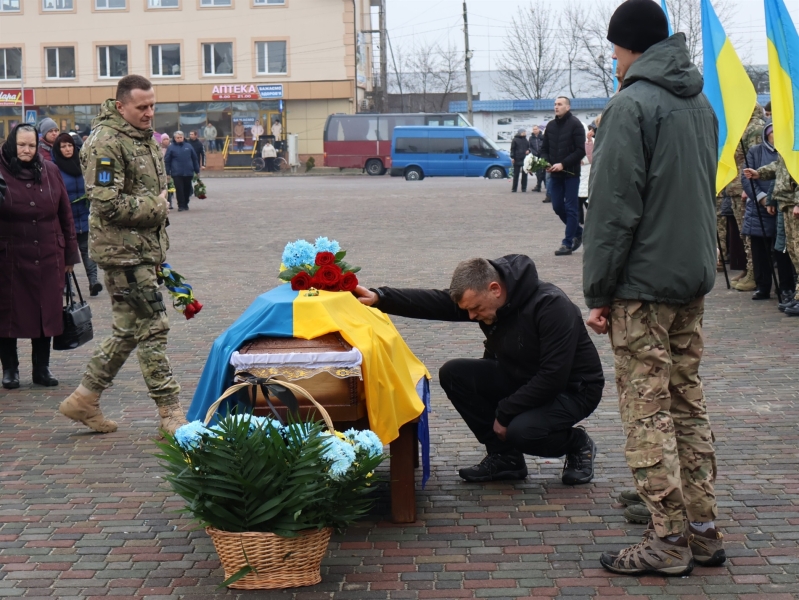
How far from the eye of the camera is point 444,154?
44312mm

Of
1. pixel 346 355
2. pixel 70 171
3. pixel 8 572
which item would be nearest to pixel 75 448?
pixel 8 572

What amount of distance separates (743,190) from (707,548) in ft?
27.4

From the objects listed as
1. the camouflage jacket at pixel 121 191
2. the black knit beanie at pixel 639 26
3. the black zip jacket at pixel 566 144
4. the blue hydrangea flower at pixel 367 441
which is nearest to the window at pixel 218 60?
the black zip jacket at pixel 566 144

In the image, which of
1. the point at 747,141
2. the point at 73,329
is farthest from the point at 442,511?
the point at 747,141

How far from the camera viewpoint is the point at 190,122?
5831 centimetres

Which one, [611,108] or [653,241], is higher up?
[611,108]

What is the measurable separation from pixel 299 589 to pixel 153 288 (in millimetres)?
2620

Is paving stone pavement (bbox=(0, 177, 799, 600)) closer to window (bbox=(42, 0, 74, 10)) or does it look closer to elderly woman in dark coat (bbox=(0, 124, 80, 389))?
elderly woman in dark coat (bbox=(0, 124, 80, 389))

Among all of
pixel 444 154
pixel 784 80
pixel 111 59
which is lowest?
pixel 784 80

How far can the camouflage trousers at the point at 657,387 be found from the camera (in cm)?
413

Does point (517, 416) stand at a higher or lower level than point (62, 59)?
lower

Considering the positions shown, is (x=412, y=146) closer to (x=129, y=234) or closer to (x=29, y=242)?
(x=29, y=242)

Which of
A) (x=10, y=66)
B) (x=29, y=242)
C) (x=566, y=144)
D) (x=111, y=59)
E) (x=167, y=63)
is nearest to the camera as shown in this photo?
(x=29, y=242)

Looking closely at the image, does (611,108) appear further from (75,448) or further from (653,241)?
(75,448)
